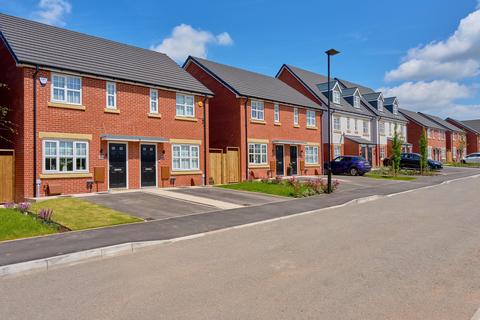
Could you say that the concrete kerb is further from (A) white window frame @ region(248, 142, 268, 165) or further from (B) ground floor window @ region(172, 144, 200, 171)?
(A) white window frame @ region(248, 142, 268, 165)

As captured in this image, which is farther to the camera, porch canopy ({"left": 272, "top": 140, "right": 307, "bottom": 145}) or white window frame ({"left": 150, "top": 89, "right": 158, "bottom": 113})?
porch canopy ({"left": 272, "top": 140, "right": 307, "bottom": 145})

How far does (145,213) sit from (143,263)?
5825 millimetres

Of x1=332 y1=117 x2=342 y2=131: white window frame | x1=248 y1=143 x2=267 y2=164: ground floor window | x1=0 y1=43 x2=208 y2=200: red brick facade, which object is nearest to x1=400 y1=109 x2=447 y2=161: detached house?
x1=332 y1=117 x2=342 y2=131: white window frame

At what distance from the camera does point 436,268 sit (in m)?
6.30

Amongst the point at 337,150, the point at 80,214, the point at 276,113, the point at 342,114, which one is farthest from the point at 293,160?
the point at 80,214

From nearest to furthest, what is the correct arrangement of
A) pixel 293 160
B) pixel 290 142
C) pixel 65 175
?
pixel 65 175 → pixel 290 142 → pixel 293 160

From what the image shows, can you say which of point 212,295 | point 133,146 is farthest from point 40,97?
point 212,295

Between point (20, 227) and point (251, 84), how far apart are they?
2121 centimetres

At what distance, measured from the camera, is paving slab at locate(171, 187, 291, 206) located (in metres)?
16.4

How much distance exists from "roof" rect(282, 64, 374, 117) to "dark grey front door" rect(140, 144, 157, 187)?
21.6 metres

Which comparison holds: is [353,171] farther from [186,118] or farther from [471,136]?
[471,136]

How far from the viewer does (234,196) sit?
58.4 feet

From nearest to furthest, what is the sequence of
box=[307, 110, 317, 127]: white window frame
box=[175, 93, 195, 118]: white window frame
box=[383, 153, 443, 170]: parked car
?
box=[175, 93, 195, 118]: white window frame, box=[307, 110, 317, 127]: white window frame, box=[383, 153, 443, 170]: parked car

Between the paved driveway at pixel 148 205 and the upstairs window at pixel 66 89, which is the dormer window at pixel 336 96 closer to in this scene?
the paved driveway at pixel 148 205
